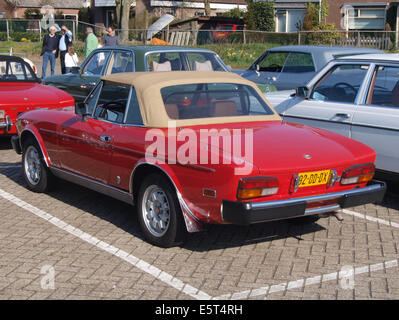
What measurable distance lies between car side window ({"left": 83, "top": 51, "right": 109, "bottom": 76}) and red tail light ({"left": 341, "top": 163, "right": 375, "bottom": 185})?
6.46 meters

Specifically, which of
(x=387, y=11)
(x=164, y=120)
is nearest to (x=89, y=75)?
(x=164, y=120)

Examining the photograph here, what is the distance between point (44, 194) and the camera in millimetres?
7566

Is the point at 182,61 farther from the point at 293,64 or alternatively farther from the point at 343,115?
the point at 343,115

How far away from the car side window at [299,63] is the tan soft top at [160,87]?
227 inches

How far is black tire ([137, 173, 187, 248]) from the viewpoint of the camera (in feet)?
17.4

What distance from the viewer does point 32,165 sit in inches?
300

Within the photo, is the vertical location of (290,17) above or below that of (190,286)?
above

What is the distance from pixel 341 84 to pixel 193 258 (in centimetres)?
358

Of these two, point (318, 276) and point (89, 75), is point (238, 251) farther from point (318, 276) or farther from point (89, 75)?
point (89, 75)

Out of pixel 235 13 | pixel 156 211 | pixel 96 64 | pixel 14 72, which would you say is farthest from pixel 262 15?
pixel 156 211

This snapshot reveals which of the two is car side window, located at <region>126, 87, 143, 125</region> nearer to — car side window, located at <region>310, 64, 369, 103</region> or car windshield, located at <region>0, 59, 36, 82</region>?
car side window, located at <region>310, 64, 369, 103</region>

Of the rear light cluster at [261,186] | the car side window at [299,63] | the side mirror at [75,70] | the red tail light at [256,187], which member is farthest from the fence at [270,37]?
the red tail light at [256,187]

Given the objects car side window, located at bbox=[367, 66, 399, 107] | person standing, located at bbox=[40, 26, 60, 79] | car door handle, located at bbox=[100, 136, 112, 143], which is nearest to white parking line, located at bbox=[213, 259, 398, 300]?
car door handle, located at bbox=[100, 136, 112, 143]
